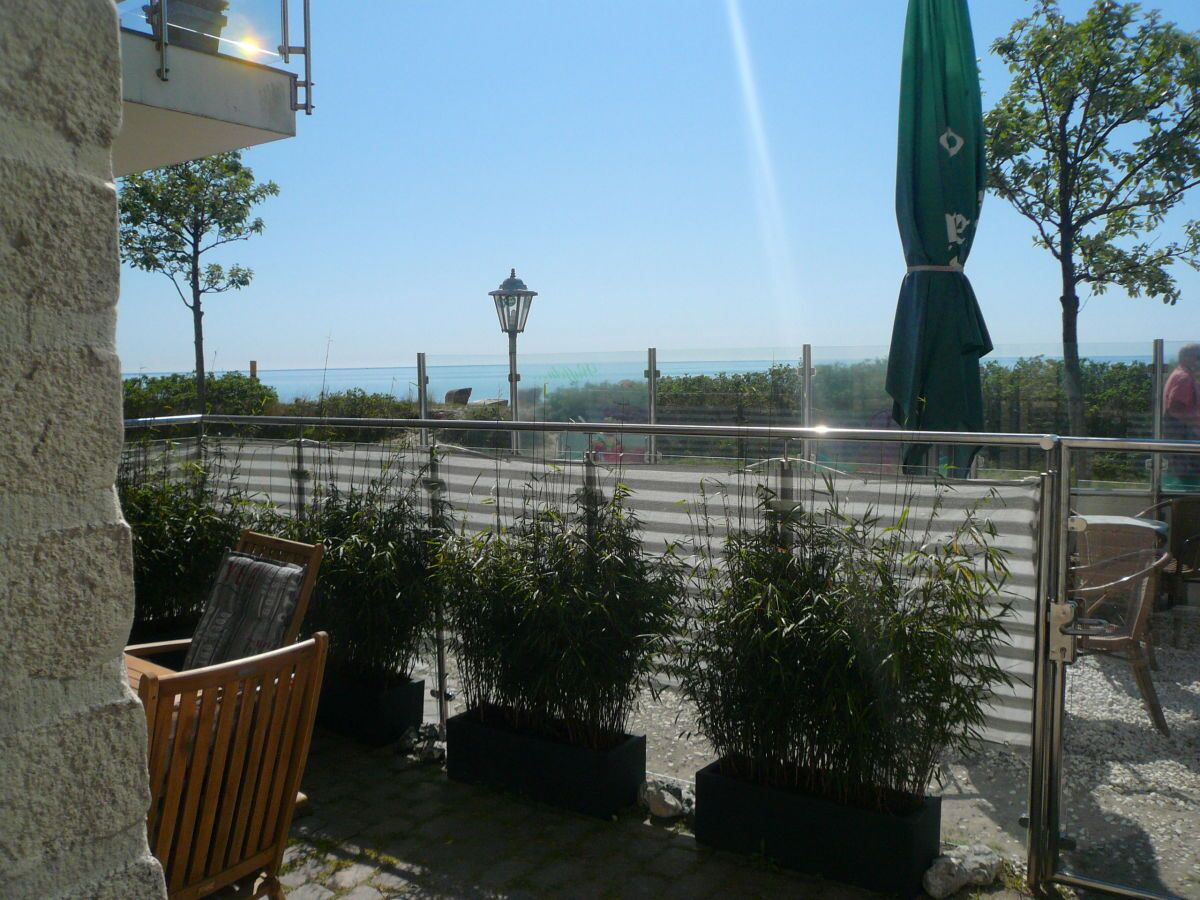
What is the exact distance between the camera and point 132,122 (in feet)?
19.8

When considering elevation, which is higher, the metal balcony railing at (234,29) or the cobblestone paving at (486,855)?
the metal balcony railing at (234,29)

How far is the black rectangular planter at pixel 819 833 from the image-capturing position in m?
3.02

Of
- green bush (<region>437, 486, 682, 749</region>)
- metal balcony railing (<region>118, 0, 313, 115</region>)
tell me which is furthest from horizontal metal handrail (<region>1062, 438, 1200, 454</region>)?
metal balcony railing (<region>118, 0, 313, 115</region>)

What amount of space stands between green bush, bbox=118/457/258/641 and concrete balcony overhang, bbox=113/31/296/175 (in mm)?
2160

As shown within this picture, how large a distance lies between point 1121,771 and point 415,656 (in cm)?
274

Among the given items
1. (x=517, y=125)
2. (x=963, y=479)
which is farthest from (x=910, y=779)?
(x=517, y=125)

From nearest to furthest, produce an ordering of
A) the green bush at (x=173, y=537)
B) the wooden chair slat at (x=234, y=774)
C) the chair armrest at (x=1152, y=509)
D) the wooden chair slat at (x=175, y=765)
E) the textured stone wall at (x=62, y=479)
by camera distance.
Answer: the textured stone wall at (x=62, y=479)
the wooden chair slat at (x=175, y=765)
the wooden chair slat at (x=234, y=774)
the chair armrest at (x=1152, y=509)
the green bush at (x=173, y=537)

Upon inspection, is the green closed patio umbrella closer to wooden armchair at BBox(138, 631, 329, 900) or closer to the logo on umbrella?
the logo on umbrella

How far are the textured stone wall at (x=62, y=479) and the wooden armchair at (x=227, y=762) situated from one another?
106cm

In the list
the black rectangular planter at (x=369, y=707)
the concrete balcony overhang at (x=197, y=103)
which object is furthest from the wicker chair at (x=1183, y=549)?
the concrete balcony overhang at (x=197, y=103)

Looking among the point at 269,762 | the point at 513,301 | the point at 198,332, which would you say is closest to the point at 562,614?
the point at 269,762

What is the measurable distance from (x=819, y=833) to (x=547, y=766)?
105 cm

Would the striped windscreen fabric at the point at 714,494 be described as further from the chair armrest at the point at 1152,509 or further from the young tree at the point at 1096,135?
the young tree at the point at 1096,135

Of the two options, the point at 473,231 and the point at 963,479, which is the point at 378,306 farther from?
the point at 963,479
